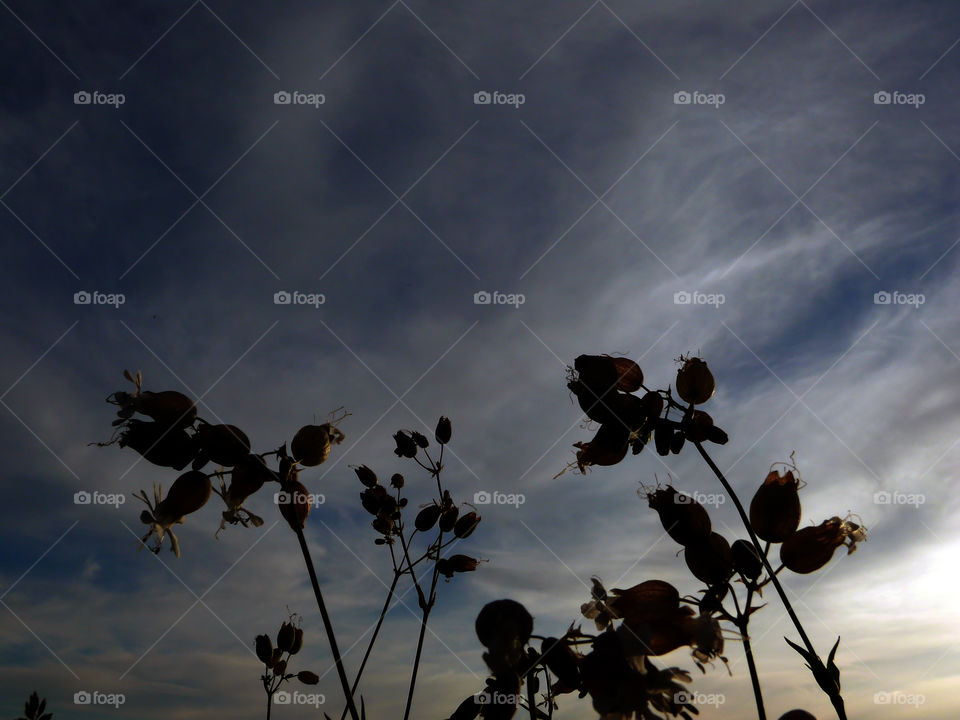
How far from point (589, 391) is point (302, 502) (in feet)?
3.97

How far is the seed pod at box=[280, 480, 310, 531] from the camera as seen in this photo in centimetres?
A: 231

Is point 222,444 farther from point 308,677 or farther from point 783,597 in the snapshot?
point 308,677

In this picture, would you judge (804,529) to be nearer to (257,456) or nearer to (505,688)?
(505,688)

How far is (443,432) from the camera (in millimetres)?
4605

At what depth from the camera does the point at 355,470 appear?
4.25 metres

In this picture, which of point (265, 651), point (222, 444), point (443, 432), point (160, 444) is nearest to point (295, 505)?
point (222, 444)

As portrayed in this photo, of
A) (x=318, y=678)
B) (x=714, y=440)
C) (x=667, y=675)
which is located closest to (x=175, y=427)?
(x=667, y=675)

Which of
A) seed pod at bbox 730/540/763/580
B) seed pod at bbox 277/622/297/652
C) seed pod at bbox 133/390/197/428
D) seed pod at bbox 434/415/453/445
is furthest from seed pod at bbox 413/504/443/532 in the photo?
seed pod at bbox 730/540/763/580

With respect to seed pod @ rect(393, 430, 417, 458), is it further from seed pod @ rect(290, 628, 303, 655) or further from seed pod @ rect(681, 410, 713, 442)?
seed pod @ rect(681, 410, 713, 442)

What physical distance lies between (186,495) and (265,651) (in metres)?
3.34

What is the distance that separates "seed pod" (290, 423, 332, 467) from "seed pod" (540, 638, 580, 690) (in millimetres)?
1381

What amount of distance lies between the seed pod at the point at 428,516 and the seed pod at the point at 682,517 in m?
2.37

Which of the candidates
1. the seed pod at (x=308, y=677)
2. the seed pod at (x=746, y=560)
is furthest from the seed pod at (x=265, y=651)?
the seed pod at (x=746, y=560)

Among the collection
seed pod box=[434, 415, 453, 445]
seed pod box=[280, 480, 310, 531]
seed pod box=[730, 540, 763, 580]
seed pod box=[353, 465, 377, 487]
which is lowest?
seed pod box=[730, 540, 763, 580]
